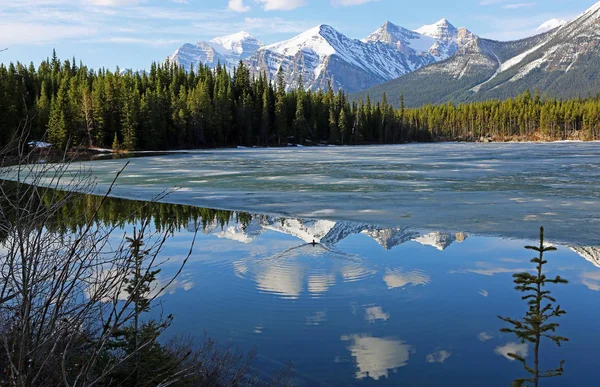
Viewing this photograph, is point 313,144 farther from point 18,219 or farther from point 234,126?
point 18,219

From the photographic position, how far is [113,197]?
22734 mm

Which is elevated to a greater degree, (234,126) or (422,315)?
(234,126)

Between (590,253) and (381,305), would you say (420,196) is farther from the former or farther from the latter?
(381,305)

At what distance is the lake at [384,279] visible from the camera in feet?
22.0

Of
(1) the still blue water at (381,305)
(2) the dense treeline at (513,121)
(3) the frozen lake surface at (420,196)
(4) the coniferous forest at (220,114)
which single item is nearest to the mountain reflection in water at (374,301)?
(1) the still blue water at (381,305)

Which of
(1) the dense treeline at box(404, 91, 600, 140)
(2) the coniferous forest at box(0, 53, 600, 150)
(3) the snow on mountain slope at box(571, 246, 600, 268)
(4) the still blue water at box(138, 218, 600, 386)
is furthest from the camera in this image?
(1) the dense treeline at box(404, 91, 600, 140)

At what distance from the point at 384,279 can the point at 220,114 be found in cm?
8615

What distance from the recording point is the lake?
6.71m

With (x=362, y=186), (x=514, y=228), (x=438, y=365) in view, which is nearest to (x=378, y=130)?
(x=362, y=186)

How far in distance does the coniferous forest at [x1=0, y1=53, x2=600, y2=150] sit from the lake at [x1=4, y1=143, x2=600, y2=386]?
32.8 m

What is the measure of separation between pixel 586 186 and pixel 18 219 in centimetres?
2458

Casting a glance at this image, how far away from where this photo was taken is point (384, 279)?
1020 centimetres

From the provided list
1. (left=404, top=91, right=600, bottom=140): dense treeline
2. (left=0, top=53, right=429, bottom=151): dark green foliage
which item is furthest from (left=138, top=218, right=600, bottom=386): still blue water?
(left=404, top=91, right=600, bottom=140): dense treeline

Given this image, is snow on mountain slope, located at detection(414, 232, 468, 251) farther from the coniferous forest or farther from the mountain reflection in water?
the coniferous forest
